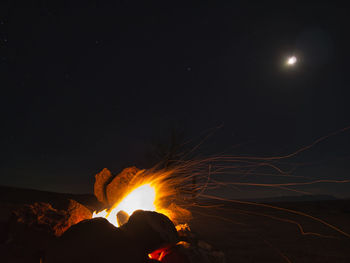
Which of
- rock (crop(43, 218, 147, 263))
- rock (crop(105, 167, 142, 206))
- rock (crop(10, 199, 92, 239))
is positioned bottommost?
rock (crop(43, 218, 147, 263))

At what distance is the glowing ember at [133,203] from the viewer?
3.75 meters

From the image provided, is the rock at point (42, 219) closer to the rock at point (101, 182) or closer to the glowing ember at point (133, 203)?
the glowing ember at point (133, 203)

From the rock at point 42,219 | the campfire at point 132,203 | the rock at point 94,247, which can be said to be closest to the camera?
the rock at point 94,247

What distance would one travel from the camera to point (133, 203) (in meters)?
3.78

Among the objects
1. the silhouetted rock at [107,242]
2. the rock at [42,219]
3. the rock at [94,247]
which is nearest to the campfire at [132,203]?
the rock at [42,219]

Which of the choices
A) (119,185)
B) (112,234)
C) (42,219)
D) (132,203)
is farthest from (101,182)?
(112,234)

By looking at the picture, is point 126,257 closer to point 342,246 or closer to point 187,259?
point 187,259

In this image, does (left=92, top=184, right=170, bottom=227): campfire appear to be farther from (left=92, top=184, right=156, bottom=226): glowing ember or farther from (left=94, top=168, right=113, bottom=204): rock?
(left=94, top=168, right=113, bottom=204): rock

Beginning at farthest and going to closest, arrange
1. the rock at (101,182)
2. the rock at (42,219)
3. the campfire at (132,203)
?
the rock at (101,182) → the campfire at (132,203) → the rock at (42,219)

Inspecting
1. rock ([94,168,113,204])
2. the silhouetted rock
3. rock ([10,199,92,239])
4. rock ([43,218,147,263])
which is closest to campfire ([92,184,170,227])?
rock ([94,168,113,204])

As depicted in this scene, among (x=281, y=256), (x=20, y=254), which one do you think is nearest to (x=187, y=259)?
(x=20, y=254)

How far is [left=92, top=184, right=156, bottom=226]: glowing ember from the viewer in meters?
3.75

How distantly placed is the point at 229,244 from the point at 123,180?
2849mm

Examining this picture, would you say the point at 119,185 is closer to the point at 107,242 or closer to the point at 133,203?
the point at 133,203
